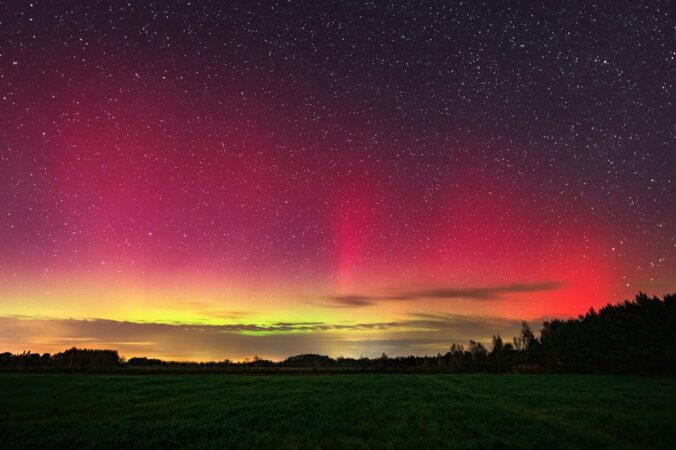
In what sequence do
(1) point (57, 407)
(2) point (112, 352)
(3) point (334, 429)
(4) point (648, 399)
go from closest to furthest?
(3) point (334, 429)
(1) point (57, 407)
(4) point (648, 399)
(2) point (112, 352)

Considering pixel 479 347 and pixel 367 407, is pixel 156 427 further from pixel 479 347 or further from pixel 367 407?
pixel 479 347

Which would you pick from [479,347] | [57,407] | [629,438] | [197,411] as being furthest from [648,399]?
[479,347]

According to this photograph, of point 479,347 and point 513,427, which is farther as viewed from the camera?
point 479,347

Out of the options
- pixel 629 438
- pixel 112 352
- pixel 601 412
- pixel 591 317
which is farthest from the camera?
pixel 112 352

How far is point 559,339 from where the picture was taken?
320 feet

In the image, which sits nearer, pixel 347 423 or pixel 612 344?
pixel 347 423

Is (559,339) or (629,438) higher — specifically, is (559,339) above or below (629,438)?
above

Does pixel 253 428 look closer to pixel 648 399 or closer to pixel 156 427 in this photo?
pixel 156 427

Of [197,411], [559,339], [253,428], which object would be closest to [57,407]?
[197,411]

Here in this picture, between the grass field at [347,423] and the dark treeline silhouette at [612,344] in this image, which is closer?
the grass field at [347,423]

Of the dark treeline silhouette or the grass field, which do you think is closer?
the grass field

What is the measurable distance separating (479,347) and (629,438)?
166778 millimetres

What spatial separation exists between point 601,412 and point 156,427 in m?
25.4

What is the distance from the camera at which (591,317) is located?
94875 mm
